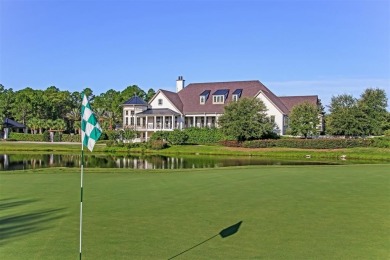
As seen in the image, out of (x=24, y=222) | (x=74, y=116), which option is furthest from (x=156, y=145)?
(x=24, y=222)

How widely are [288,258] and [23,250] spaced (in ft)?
13.5

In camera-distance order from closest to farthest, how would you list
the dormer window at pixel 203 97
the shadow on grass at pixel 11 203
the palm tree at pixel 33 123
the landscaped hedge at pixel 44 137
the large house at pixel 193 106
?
the shadow on grass at pixel 11 203 < the large house at pixel 193 106 < the dormer window at pixel 203 97 < the landscaped hedge at pixel 44 137 < the palm tree at pixel 33 123

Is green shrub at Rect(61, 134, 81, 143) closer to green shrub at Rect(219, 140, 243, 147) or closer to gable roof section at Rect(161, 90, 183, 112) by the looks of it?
gable roof section at Rect(161, 90, 183, 112)

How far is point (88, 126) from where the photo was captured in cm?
584

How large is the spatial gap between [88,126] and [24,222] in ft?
12.3

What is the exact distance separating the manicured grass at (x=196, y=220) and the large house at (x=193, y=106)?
A: 46925 millimetres

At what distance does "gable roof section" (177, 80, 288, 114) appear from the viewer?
60.8 metres

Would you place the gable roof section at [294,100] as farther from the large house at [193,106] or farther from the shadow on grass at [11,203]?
the shadow on grass at [11,203]

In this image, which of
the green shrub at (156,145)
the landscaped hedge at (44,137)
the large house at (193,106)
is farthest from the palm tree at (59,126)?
the green shrub at (156,145)

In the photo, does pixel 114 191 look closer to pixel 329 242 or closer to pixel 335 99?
pixel 329 242

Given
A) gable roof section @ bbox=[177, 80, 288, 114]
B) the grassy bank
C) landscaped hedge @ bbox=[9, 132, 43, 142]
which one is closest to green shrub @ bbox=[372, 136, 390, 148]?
the grassy bank

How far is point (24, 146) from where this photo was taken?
52.0 m

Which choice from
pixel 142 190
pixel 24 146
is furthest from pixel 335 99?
pixel 142 190

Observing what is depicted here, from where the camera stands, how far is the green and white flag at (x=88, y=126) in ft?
19.0
